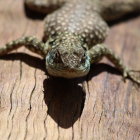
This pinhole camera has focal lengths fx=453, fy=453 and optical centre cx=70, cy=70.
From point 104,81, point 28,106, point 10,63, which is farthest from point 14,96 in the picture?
point 104,81

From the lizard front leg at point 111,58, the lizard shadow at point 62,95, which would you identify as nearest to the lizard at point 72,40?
the lizard front leg at point 111,58

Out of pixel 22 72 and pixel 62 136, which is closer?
pixel 62 136

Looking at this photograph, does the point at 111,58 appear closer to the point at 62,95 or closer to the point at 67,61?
the point at 62,95

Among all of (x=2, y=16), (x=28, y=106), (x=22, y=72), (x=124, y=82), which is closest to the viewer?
(x=28, y=106)

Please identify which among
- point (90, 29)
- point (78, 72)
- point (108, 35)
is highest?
point (78, 72)

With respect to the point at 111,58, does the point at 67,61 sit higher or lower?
higher

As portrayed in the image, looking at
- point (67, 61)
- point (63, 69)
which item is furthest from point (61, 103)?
point (67, 61)

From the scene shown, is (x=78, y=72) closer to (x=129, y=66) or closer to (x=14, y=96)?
(x=14, y=96)

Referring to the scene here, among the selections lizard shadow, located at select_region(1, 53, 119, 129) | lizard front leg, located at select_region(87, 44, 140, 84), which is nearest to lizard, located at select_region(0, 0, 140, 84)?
lizard front leg, located at select_region(87, 44, 140, 84)
